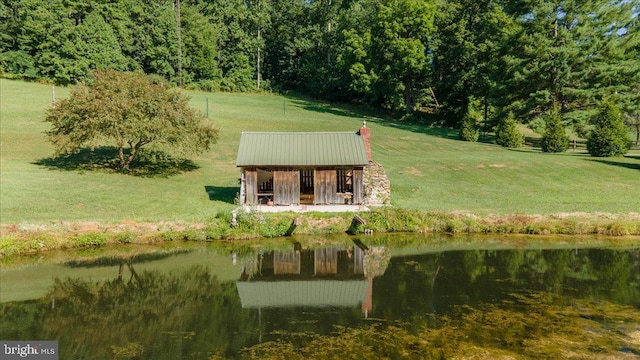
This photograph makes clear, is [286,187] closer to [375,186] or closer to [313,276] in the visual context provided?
[375,186]

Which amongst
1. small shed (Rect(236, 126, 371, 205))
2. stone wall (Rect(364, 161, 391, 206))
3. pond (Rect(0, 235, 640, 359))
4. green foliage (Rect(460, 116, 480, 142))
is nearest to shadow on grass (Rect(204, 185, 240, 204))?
small shed (Rect(236, 126, 371, 205))

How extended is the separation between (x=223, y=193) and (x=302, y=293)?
51.3 feet

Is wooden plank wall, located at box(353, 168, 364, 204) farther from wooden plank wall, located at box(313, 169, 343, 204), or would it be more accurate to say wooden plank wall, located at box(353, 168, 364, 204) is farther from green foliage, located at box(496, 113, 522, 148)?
green foliage, located at box(496, 113, 522, 148)

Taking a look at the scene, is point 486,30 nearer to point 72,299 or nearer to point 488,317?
point 488,317

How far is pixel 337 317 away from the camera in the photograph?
1366 centimetres

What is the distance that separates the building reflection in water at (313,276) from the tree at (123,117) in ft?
52.6

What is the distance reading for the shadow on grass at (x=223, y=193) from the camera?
28392 millimetres

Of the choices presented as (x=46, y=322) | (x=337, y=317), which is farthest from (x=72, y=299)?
(x=337, y=317)

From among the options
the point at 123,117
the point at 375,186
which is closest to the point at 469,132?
the point at 375,186

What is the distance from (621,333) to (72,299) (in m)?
17.1

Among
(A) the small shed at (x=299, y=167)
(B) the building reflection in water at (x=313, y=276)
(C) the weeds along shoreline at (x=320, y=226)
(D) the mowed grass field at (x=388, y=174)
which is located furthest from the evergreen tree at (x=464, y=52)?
(B) the building reflection in water at (x=313, y=276)

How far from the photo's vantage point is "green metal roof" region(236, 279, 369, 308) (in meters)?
14.9

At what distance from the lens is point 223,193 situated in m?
Result: 29.9

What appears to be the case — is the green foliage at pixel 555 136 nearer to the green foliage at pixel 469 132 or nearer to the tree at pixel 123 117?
the green foliage at pixel 469 132
